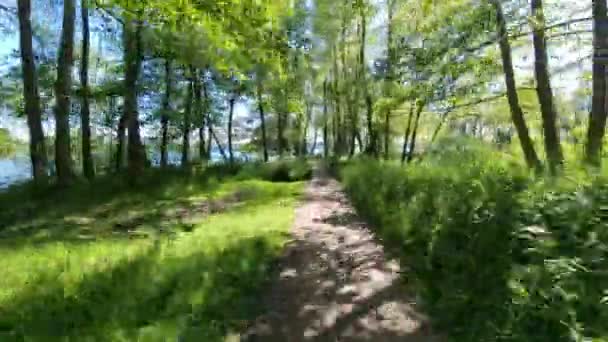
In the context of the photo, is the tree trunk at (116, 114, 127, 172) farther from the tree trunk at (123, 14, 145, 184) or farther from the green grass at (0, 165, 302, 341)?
the green grass at (0, 165, 302, 341)

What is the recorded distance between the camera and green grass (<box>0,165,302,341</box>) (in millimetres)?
4340

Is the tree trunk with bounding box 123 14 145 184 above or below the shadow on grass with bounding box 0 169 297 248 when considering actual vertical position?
above

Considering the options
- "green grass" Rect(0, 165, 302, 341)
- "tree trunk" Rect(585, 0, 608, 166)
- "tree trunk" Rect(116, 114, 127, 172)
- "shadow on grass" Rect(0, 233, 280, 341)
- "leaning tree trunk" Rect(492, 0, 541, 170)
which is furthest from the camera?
"tree trunk" Rect(116, 114, 127, 172)

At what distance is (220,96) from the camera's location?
93.2 feet

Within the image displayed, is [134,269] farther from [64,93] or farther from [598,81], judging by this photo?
[64,93]

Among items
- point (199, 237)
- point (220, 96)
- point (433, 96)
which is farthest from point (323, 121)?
point (199, 237)

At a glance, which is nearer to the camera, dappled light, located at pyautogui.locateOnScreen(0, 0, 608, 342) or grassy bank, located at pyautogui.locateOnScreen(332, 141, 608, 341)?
grassy bank, located at pyautogui.locateOnScreen(332, 141, 608, 341)

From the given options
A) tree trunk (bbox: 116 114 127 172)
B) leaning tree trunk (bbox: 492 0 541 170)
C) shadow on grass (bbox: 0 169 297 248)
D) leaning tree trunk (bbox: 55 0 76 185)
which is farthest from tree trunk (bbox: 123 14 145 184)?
leaning tree trunk (bbox: 492 0 541 170)

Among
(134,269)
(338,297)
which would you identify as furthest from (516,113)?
(134,269)

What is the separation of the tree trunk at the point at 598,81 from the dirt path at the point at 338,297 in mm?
3686

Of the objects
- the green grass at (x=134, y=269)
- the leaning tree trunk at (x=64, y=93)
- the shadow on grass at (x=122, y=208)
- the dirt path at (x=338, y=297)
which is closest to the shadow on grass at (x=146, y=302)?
the green grass at (x=134, y=269)

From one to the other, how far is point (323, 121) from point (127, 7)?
38.6m

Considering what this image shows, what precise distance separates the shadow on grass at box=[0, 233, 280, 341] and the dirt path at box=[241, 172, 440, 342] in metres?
0.34

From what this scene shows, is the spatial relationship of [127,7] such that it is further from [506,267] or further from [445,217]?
[506,267]
